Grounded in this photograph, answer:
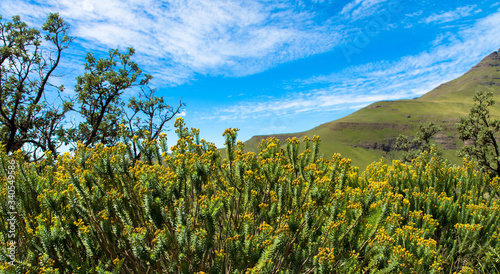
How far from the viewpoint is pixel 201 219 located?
9.90ft

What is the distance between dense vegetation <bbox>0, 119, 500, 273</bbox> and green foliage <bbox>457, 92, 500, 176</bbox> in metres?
29.4

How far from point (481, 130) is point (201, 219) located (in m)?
35.0

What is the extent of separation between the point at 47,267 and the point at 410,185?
25.4 ft

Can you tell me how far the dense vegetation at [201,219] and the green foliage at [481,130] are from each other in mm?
29354

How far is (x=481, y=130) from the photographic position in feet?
85.8

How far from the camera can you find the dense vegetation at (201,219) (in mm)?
2727

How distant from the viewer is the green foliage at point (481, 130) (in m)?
25.7

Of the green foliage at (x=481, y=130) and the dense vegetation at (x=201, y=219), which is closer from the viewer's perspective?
the dense vegetation at (x=201, y=219)

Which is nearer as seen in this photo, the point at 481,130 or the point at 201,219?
the point at 201,219

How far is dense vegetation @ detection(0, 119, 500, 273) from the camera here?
2.73 meters

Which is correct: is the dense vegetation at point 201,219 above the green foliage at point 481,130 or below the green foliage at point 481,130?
above

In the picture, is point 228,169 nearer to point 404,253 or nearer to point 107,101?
point 404,253

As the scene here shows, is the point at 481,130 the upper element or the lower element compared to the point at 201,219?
lower

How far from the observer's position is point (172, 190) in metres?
3.02
